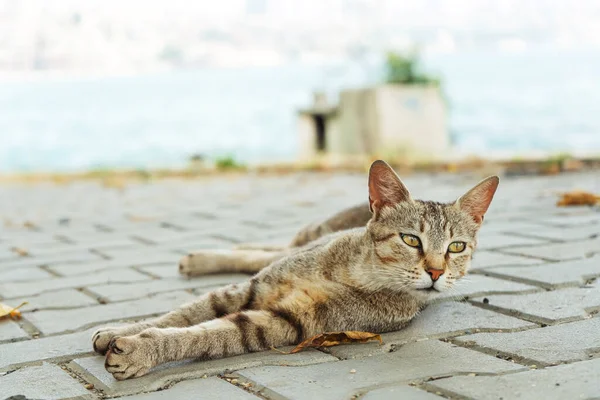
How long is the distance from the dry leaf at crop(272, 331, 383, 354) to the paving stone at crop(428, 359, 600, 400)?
508mm

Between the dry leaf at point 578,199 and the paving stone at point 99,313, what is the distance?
3.50 metres

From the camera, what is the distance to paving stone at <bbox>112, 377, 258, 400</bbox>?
2279 mm

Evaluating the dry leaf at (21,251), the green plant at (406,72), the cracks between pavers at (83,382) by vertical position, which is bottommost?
the dry leaf at (21,251)

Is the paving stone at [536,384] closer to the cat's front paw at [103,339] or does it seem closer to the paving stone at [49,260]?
the cat's front paw at [103,339]

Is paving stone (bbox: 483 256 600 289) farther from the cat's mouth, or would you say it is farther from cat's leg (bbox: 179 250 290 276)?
cat's leg (bbox: 179 250 290 276)

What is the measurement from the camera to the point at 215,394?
90.4 inches

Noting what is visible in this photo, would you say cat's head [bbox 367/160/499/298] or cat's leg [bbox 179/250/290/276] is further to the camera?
cat's leg [bbox 179/250/290/276]

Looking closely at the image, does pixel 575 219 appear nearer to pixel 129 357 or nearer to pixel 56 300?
pixel 56 300

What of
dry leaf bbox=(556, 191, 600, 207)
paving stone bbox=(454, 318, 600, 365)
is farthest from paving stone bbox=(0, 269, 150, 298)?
dry leaf bbox=(556, 191, 600, 207)

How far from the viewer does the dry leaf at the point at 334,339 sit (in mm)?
2729

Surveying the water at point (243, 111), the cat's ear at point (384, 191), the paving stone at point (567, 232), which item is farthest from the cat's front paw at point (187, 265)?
the water at point (243, 111)

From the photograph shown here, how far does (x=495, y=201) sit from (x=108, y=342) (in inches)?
174

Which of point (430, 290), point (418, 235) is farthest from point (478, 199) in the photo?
point (430, 290)

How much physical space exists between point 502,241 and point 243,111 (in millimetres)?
24555
